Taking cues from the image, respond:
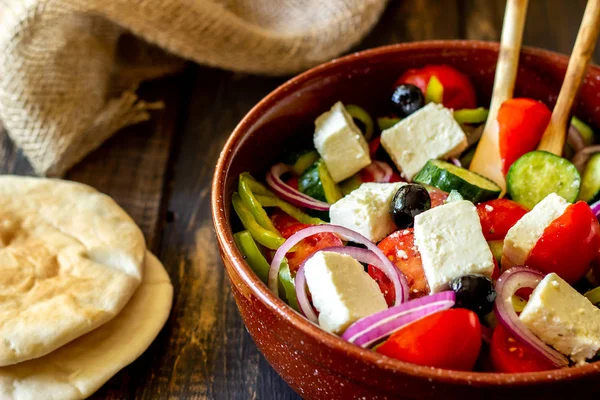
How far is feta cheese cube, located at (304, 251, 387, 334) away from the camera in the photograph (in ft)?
5.08

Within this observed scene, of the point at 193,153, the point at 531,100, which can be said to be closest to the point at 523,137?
the point at 531,100

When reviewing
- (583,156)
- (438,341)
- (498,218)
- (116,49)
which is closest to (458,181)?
(498,218)

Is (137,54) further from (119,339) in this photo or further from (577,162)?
(577,162)

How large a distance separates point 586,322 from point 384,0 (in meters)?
1.75

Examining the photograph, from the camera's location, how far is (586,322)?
1.56 meters

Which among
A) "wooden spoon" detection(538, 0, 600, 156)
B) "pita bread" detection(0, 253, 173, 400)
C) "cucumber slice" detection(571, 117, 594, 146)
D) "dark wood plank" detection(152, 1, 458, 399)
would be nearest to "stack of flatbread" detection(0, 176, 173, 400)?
"pita bread" detection(0, 253, 173, 400)

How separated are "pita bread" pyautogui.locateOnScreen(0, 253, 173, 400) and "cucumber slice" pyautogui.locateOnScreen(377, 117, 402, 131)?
877 mm

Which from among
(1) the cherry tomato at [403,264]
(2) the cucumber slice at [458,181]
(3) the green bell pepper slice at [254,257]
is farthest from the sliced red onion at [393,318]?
(2) the cucumber slice at [458,181]

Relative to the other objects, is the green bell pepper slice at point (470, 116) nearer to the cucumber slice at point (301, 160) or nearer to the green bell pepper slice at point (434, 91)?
the green bell pepper slice at point (434, 91)

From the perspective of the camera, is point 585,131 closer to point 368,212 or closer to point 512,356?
point 368,212

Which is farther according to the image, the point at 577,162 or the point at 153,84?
the point at 153,84

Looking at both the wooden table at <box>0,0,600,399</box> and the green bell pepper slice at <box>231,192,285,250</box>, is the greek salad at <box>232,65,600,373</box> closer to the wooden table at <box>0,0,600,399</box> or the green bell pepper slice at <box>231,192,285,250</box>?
the green bell pepper slice at <box>231,192,285,250</box>

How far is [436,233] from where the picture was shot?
169 centimetres

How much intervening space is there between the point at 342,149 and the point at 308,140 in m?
0.22
